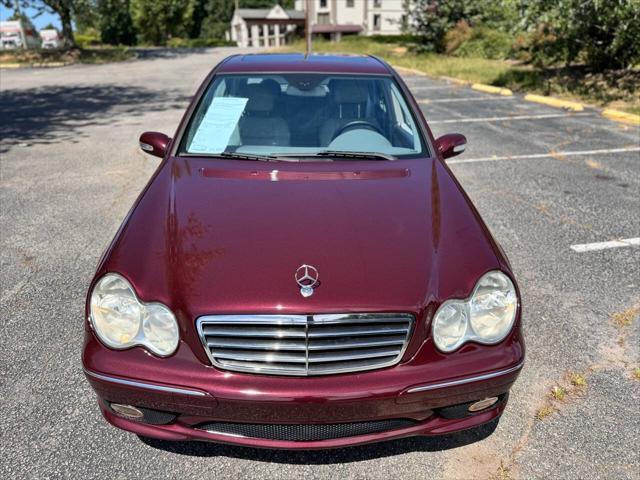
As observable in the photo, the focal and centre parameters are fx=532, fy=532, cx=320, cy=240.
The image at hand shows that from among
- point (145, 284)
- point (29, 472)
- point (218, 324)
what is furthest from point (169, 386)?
point (29, 472)

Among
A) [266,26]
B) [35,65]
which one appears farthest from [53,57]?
[266,26]

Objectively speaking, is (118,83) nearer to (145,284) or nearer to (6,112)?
(6,112)

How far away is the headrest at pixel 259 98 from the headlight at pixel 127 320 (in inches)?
65.8

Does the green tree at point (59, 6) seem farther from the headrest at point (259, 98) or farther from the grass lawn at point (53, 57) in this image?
the headrest at point (259, 98)

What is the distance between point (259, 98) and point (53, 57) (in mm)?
24932

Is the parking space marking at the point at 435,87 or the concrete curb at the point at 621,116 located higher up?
the concrete curb at the point at 621,116

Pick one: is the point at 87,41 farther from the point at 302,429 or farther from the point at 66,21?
the point at 302,429

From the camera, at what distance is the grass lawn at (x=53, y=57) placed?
913 inches

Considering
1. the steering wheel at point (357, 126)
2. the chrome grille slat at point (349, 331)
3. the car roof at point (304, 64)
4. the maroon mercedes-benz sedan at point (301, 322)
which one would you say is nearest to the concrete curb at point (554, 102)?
the car roof at point (304, 64)

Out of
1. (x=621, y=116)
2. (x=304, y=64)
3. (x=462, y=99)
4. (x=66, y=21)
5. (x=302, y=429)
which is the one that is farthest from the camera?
(x=66, y=21)

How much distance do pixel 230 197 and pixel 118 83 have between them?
51.0 feet

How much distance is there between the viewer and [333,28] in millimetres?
59031

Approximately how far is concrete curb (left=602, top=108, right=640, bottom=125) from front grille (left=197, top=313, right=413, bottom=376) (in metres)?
9.41

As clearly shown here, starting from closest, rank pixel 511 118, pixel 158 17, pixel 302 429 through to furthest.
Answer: pixel 302 429 < pixel 511 118 < pixel 158 17
